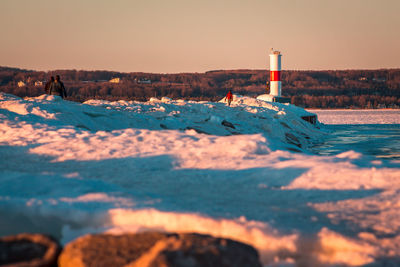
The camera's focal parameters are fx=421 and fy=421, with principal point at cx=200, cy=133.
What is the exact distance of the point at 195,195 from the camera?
12.1 feet

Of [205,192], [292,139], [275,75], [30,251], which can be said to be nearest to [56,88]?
[292,139]

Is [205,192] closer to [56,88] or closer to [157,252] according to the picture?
[157,252]

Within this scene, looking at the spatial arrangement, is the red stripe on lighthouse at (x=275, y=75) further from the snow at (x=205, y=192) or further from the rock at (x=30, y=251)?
the rock at (x=30, y=251)

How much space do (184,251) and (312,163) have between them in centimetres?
292

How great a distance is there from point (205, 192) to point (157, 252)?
1889mm

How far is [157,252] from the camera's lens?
1.94m

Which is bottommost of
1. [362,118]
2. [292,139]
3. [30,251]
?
[362,118]

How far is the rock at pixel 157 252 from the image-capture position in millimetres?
1907

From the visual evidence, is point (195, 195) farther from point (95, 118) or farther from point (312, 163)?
point (95, 118)

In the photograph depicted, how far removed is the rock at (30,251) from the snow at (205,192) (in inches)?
19.9

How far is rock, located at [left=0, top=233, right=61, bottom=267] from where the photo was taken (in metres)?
2.08

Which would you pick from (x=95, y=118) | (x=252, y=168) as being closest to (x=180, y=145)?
(x=252, y=168)

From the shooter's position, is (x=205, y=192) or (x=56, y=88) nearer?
(x=205, y=192)

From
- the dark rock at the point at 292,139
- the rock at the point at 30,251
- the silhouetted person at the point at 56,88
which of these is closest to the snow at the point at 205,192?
the rock at the point at 30,251
